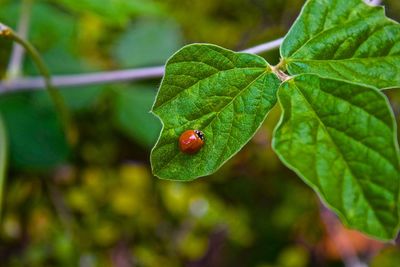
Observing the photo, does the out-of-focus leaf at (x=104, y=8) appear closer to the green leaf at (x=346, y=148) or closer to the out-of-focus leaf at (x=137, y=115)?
the out-of-focus leaf at (x=137, y=115)

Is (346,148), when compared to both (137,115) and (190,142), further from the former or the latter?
(137,115)

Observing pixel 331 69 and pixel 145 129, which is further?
pixel 145 129

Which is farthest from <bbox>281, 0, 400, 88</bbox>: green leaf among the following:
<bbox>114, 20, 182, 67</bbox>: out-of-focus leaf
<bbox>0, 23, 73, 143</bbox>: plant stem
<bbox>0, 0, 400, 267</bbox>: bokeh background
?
<bbox>114, 20, 182, 67</bbox>: out-of-focus leaf

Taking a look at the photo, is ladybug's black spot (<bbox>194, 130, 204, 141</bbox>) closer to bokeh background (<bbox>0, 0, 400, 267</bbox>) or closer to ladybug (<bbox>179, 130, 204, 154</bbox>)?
ladybug (<bbox>179, 130, 204, 154</bbox>)

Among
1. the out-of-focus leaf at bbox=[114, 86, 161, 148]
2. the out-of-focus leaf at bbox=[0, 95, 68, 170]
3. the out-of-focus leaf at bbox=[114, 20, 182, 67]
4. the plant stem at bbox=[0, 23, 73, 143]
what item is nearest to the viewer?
the plant stem at bbox=[0, 23, 73, 143]

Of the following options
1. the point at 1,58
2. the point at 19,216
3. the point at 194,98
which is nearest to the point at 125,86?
the point at 1,58

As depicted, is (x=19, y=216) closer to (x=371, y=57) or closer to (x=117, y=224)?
(x=117, y=224)

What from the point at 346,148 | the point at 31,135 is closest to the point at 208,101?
the point at 346,148
